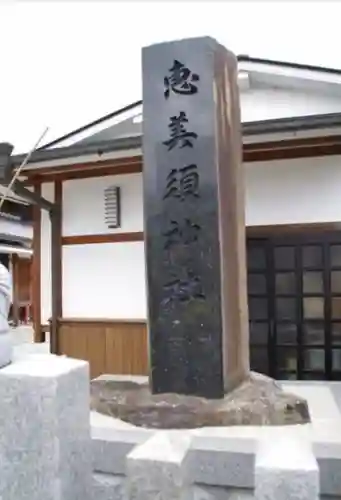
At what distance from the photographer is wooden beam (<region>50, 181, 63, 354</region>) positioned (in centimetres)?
685

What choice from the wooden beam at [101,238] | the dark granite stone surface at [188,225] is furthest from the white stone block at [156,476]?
the wooden beam at [101,238]

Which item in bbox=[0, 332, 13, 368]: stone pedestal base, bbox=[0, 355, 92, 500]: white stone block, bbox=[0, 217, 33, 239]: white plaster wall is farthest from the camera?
bbox=[0, 217, 33, 239]: white plaster wall

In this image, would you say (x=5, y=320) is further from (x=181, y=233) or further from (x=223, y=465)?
(x=181, y=233)

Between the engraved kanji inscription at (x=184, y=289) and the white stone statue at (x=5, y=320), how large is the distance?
1.51 m

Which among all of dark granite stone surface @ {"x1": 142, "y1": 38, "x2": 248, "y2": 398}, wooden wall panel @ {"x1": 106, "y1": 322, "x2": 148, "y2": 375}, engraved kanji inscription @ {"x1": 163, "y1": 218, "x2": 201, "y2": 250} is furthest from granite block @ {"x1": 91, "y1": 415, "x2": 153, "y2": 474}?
wooden wall panel @ {"x1": 106, "y1": 322, "x2": 148, "y2": 375}

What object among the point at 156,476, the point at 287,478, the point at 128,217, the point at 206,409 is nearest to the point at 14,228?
the point at 128,217

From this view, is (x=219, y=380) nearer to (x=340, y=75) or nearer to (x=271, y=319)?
(x=271, y=319)

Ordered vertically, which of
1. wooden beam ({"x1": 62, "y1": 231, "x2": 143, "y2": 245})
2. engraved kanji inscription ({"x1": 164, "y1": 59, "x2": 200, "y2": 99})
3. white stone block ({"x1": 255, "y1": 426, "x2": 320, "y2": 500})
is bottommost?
white stone block ({"x1": 255, "y1": 426, "x2": 320, "y2": 500})

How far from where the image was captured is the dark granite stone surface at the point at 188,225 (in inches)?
138

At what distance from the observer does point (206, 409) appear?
330 cm

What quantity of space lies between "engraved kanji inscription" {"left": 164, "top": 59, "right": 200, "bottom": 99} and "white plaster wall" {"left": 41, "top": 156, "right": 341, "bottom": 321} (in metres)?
2.74

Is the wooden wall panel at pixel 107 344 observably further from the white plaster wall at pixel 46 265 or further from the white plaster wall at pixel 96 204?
the white plaster wall at pixel 96 204

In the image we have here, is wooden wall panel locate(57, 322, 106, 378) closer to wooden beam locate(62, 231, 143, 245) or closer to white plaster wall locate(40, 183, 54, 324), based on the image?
white plaster wall locate(40, 183, 54, 324)

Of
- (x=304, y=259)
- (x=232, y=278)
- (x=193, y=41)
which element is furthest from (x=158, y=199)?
(x=304, y=259)
